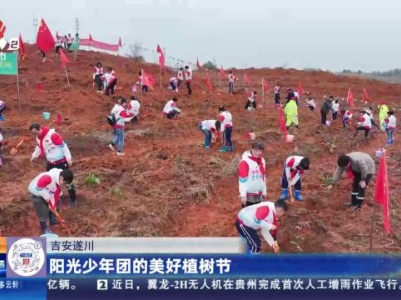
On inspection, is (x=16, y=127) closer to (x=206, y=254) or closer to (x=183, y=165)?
(x=183, y=165)

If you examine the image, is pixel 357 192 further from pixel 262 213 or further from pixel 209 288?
pixel 209 288

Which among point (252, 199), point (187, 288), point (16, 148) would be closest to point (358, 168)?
point (252, 199)

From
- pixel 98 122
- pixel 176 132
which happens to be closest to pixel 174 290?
pixel 176 132

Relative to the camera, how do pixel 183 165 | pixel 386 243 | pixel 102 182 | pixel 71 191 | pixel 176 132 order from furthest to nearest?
pixel 176 132 < pixel 183 165 < pixel 102 182 < pixel 71 191 < pixel 386 243

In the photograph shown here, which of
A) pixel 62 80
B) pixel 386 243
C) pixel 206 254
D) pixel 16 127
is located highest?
pixel 62 80

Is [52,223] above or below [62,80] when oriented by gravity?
below

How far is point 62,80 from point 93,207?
14.5 metres

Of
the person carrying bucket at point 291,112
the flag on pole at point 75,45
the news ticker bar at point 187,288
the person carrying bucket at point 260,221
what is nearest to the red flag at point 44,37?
the person carrying bucket at point 291,112

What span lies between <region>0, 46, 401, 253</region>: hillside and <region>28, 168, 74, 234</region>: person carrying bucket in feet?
1.93

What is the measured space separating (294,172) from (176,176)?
2.74m

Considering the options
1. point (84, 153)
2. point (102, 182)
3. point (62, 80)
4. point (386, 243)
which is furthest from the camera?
point (62, 80)

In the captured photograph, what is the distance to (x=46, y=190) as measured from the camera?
7.13 metres

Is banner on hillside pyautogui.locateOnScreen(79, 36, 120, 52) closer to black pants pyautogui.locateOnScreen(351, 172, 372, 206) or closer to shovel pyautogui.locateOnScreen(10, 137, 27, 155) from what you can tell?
shovel pyautogui.locateOnScreen(10, 137, 27, 155)

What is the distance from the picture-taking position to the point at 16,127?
14.9 meters
